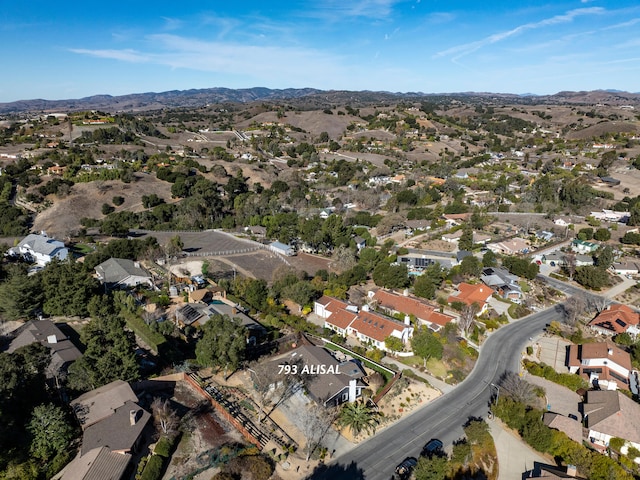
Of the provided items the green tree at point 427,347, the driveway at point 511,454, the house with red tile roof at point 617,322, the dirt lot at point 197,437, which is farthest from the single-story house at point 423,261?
the dirt lot at point 197,437

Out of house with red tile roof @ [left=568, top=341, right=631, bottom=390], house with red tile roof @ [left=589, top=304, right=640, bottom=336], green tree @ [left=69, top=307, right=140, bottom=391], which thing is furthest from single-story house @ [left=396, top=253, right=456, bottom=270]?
green tree @ [left=69, top=307, right=140, bottom=391]

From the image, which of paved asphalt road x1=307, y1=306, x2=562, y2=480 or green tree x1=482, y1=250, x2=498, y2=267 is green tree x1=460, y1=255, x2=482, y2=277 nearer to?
green tree x1=482, y1=250, x2=498, y2=267

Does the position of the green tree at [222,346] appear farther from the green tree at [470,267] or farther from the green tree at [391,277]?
the green tree at [470,267]

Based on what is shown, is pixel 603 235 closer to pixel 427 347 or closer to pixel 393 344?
pixel 427 347

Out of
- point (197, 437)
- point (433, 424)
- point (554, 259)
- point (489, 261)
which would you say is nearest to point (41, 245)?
point (197, 437)

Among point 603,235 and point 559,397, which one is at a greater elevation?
point 603,235

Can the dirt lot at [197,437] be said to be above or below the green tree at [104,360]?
below
